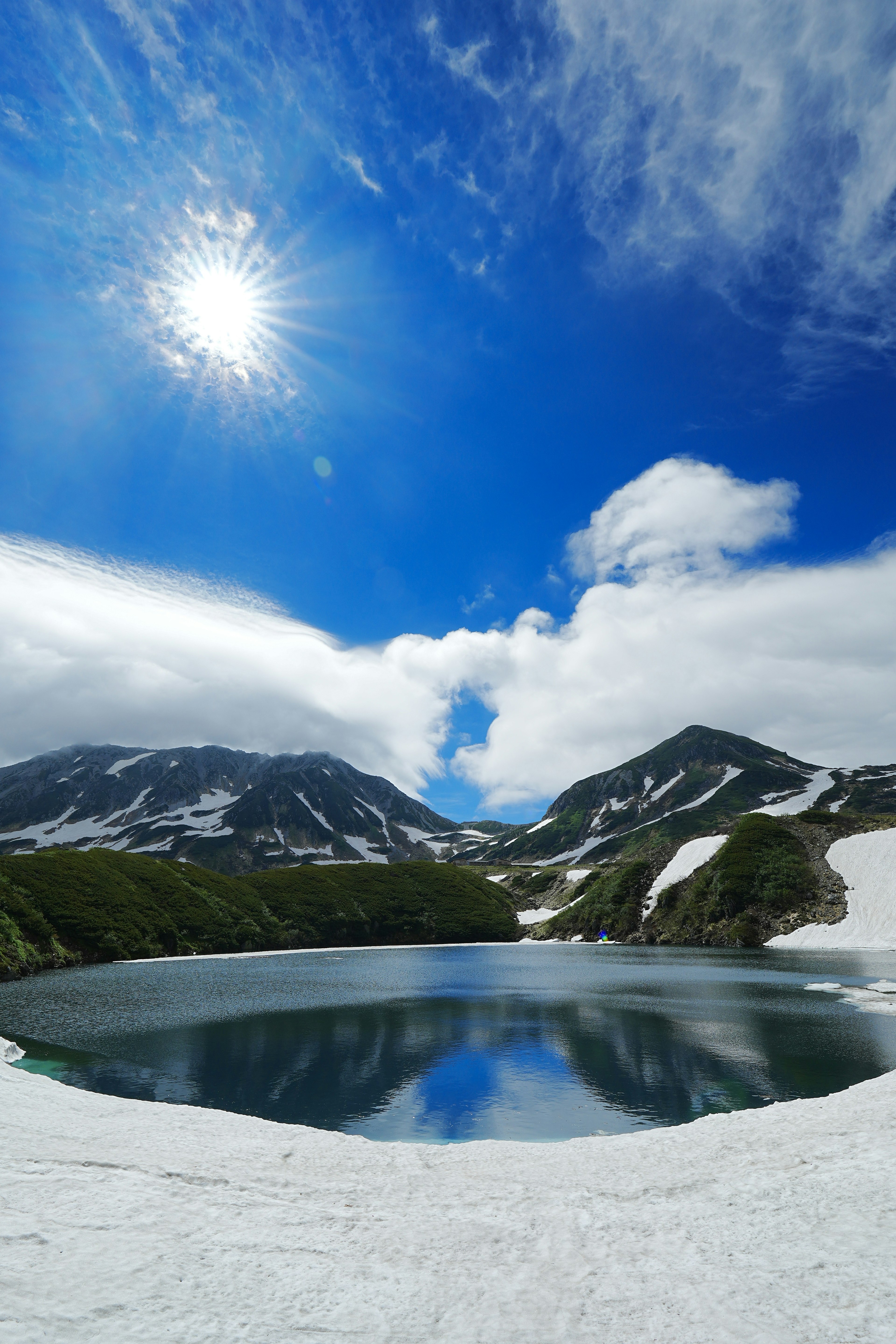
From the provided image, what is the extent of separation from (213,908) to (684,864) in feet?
273

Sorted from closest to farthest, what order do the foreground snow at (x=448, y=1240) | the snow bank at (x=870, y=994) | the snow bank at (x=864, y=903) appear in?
the foreground snow at (x=448, y=1240), the snow bank at (x=870, y=994), the snow bank at (x=864, y=903)

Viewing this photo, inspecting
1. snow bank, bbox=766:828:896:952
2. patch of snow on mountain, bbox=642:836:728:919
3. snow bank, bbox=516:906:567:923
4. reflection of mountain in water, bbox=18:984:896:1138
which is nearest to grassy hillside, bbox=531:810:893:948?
patch of snow on mountain, bbox=642:836:728:919

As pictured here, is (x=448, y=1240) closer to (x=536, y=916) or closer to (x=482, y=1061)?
(x=482, y=1061)

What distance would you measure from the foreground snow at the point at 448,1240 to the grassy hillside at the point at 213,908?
53.9 m

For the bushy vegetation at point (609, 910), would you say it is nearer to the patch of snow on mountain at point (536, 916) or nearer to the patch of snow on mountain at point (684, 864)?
the patch of snow on mountain at point (684, 864)

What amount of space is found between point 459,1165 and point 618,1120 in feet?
27.0

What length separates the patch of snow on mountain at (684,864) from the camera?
110 m

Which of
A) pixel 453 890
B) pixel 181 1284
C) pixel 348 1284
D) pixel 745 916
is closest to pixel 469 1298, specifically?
pixel 348 1284

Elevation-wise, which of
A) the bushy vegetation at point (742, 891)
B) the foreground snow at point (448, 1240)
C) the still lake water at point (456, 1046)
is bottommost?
the still lake water at point (456, 1046)

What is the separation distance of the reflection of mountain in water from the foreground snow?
6.89 m

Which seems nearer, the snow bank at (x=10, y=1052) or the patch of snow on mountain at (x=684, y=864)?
the snow bank at (x=10, y=1052)

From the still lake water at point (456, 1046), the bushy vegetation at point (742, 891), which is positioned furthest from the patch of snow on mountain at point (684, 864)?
the still lake water at point (456, 1046)

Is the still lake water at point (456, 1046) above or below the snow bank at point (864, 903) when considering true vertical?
below

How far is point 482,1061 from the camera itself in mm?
27125
